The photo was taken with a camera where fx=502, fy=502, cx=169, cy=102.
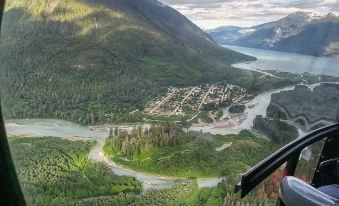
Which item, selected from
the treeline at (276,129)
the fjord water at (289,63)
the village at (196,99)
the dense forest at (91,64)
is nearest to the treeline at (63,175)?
the dense forest at (91,64)

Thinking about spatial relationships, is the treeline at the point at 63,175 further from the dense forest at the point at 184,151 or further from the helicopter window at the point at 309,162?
the helicopter window at the point at 309,162

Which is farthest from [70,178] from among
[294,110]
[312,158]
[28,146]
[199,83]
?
[312,158]

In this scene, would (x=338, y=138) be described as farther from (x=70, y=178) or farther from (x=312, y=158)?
(x=70, y=178)

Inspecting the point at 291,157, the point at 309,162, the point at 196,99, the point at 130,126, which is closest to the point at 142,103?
the point at 130,126

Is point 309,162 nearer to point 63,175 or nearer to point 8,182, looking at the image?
point 63,175

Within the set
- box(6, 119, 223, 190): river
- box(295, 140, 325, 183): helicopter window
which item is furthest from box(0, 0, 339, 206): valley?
box(295, 140, 325, 183): helicopter window
